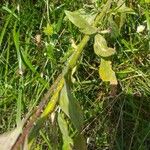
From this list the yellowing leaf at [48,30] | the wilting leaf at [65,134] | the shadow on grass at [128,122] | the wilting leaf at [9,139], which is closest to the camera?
the wilting leaf at [9,139]

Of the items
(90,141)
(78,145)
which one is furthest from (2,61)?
(78,145)

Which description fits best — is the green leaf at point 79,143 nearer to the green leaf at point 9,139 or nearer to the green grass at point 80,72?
the green leaf at point 9,139

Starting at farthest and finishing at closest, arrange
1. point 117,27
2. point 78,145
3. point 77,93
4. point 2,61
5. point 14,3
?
point 14,3, point 2,61, point 77,93, point 117,27, point 78,145

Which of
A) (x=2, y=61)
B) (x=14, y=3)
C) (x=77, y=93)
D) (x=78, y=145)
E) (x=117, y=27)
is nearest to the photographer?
(x=78, y=145)

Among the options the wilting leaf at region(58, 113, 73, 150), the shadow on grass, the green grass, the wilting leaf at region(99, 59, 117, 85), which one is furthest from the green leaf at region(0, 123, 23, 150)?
the shadow on grass

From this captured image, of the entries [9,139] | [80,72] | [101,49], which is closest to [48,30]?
[80,72]

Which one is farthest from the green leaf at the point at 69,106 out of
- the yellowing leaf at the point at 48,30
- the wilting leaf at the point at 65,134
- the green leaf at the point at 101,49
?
the yellowing leaf at the point at 48,30

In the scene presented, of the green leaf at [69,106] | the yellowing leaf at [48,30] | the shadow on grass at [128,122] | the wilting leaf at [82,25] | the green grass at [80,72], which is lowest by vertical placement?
the shadow on grass at [128,122]

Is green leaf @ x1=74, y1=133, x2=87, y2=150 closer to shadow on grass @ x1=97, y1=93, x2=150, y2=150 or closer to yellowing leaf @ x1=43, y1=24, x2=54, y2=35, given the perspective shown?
shadow on grass @ x1=97, y1=93, x2=150, y2=150

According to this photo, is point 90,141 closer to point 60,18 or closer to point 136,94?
point 136,94
